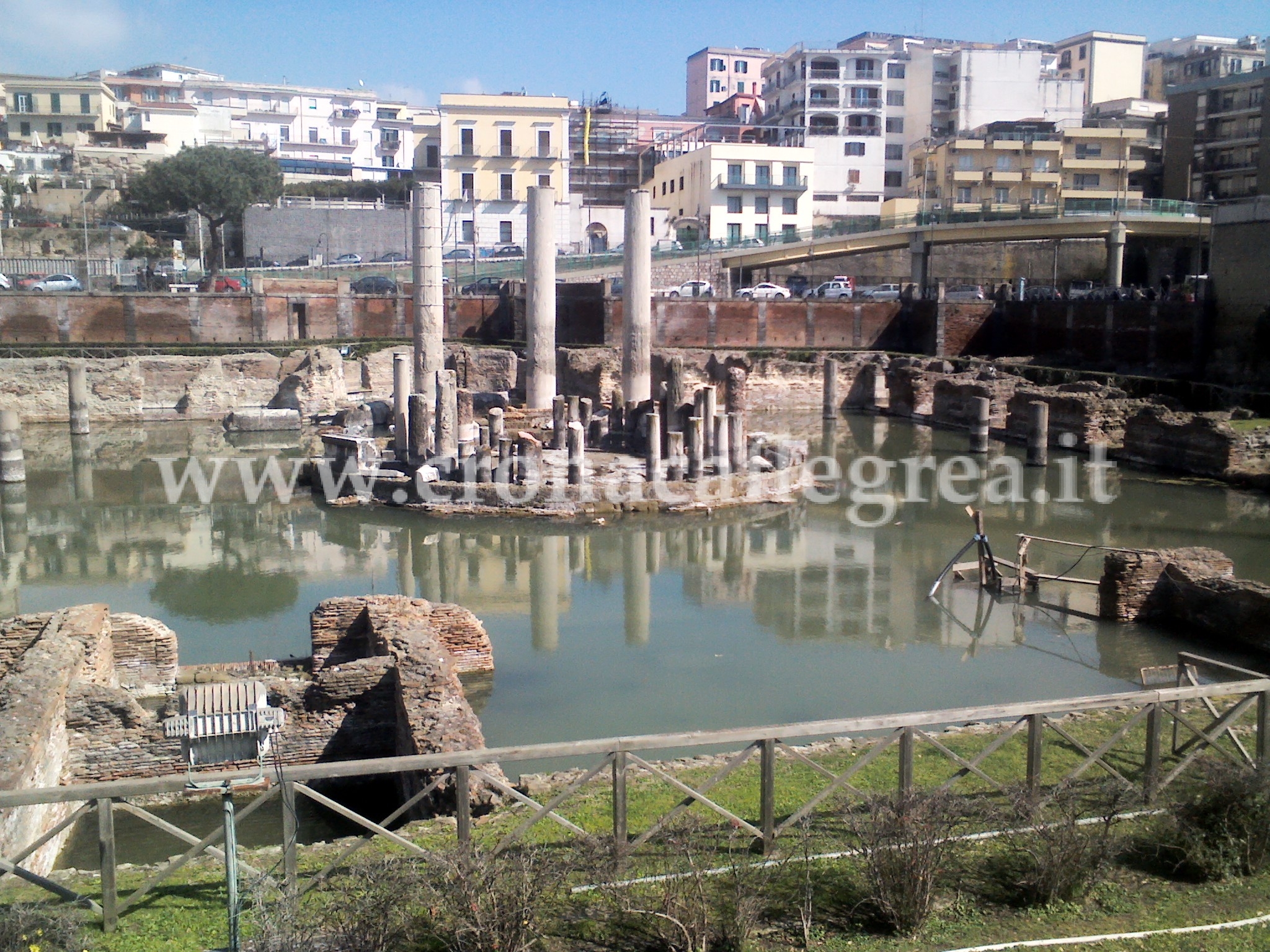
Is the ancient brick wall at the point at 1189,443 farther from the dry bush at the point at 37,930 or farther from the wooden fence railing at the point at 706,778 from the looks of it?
the dry bush at the point at 37,930

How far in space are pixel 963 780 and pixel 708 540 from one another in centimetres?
1201

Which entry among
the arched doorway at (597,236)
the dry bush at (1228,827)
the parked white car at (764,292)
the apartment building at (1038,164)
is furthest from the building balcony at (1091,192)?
the dry bush at (1228,827)

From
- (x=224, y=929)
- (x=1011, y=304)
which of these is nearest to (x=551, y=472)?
(x=224, y=929)

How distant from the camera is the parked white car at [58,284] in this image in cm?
4628

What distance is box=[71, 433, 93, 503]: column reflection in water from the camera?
25.1m

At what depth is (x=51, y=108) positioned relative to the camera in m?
76.5

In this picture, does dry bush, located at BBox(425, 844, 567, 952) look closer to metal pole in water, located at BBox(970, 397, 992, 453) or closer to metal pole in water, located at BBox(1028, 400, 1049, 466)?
metal pole in water, located at BBox(1028, 400, 1049, 466)

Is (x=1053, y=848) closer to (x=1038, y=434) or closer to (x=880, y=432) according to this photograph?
(x=1038, y=434)

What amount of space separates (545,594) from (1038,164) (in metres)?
53.9

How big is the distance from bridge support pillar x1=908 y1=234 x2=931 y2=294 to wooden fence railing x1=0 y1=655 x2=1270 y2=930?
43977mm

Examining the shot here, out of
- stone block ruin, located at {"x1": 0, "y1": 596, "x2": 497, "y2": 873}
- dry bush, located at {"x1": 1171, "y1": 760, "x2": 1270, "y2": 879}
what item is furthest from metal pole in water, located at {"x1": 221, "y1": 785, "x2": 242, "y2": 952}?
dry bush, located at {"x1": 1171, "y1": 760, "x2": 1270, "y2": 879}

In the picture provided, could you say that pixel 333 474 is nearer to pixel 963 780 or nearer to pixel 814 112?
pixel 963 780

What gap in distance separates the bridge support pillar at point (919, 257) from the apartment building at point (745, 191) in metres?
10.8

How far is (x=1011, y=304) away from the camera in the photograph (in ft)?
155
